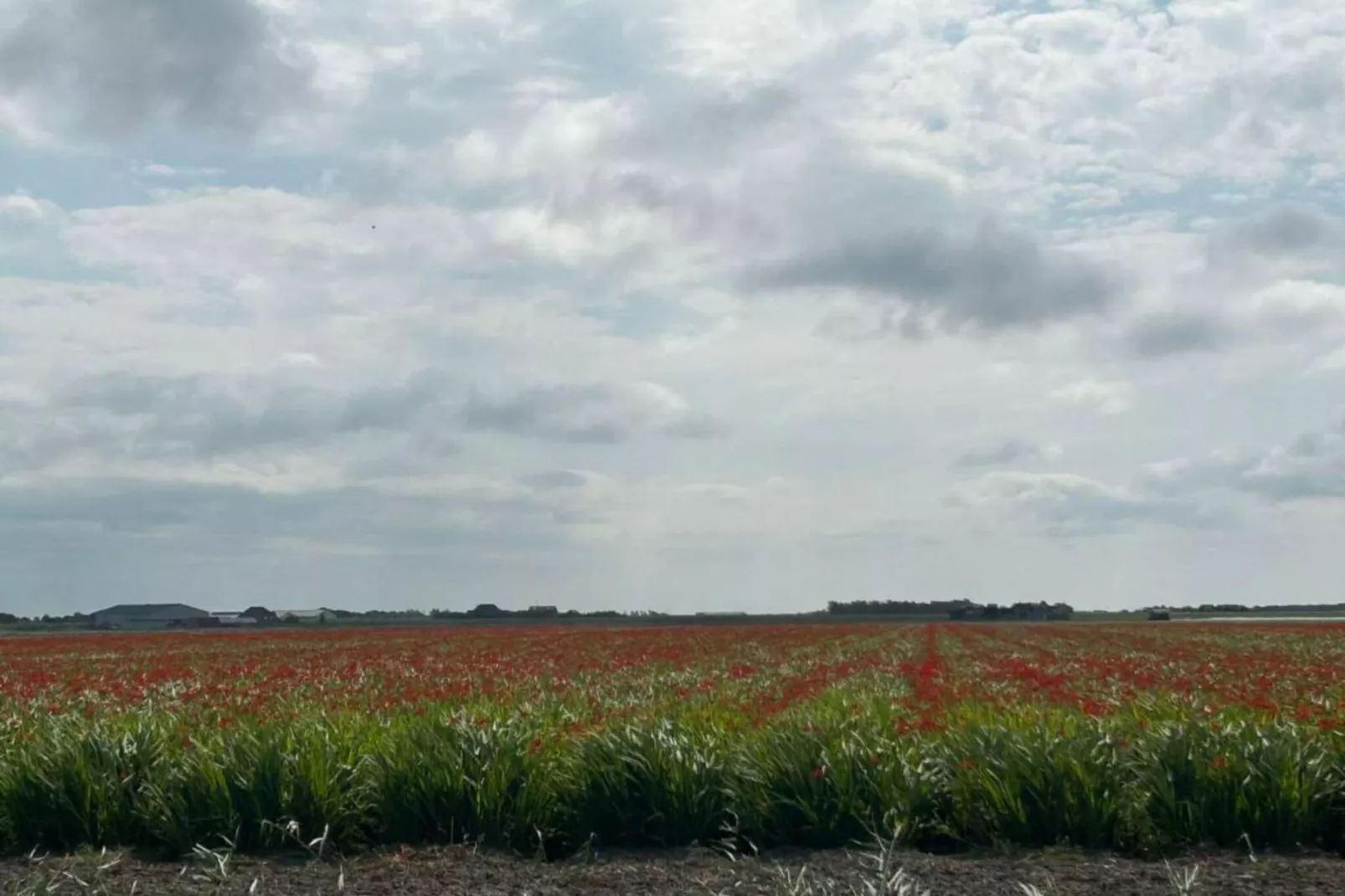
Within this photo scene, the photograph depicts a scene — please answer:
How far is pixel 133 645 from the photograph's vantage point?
6831 centimetres

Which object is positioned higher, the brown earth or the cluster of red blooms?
the cluster of red blooms

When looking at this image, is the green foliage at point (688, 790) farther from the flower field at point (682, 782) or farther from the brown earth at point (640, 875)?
the brown earth at point (640, 875)

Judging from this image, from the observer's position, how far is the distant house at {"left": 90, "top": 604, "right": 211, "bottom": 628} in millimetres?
155875

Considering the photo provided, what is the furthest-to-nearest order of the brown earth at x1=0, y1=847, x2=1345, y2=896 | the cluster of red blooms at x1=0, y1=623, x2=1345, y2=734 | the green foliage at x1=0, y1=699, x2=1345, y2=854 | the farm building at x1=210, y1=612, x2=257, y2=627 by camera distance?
the farm building at x1=210, y1=612, x2=257, y2=627 → the cluster of red blooms at x1=0, y1=623, x2=1345, y2=734 → the green foliage at x1=0, y1=699, x2=1345, y2=854 → the brown earth at x1=0, y1=847, x2=1345, y2=896

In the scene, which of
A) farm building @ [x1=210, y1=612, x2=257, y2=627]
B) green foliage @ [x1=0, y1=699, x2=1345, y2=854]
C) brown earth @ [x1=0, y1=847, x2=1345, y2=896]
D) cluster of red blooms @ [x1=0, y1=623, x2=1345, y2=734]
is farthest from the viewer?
farm building @ [x1=210, y1=612, x2=257, y2=627]

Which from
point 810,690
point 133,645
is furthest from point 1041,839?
point 133,645

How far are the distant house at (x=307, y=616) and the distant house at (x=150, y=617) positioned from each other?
384 inches

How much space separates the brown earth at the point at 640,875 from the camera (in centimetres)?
850

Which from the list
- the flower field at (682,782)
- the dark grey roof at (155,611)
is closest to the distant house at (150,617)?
the dark grey roof at (155,611)

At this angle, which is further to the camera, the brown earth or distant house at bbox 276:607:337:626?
distant house at bbox 276:607:337:626

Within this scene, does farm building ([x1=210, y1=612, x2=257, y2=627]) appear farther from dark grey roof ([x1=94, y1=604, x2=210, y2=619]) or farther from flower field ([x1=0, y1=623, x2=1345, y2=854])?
flower field ([x1=0, y1=623, x2=1345, y2=854])

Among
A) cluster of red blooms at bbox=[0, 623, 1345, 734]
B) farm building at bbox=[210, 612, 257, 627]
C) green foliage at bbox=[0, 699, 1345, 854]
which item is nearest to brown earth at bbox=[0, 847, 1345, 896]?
green foliage at bbox=[0, 699, 1345, 854]

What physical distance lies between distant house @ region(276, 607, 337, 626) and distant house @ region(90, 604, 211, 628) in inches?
384

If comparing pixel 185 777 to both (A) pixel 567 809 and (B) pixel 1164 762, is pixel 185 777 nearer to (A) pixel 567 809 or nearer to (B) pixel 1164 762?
(A) pixel 567 809
